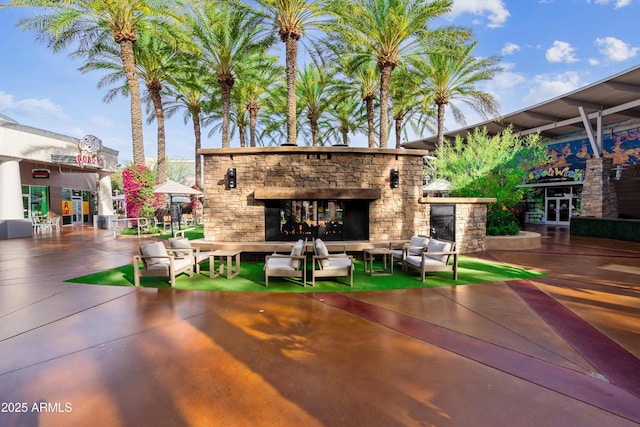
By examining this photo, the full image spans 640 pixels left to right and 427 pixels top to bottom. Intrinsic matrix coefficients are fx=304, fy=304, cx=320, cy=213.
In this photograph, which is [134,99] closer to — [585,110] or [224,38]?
[224,38]

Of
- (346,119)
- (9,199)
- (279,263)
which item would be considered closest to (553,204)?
(346,119)

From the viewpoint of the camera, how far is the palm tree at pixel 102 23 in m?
12.8

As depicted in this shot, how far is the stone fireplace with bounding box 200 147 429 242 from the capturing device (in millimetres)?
9453

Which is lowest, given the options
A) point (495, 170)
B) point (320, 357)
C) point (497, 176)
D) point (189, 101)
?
point (320, 357)

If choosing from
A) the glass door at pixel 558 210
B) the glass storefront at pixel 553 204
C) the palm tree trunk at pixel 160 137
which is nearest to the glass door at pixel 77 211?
the palm tree trunk at pixel 160 137

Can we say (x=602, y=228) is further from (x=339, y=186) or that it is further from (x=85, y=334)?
(x=85, y=334)

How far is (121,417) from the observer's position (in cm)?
253

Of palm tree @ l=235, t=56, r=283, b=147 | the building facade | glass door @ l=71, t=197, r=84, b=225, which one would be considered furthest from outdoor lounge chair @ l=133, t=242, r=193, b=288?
glass door @ l=71, t=197, r=84, b=225

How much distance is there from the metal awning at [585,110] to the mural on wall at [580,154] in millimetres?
987

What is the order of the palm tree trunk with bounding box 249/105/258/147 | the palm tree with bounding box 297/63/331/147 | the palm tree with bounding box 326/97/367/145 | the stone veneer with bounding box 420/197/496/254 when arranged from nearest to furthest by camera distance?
1. the stone veneer with bounding box 420/197/496/254
2. the palm tree with bounding box 297/63/331/147
3. the palm tree trunk with bounding box 249/105/258/147
4. the palm tree with bounding box 326/97/367/145

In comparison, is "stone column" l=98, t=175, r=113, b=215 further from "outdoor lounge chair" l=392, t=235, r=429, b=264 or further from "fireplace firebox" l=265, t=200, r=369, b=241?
"outdoor lounge chair" l=392, t=235, r=429, b=264

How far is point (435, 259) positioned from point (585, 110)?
19649 millimetres

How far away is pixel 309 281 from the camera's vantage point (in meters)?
6.93

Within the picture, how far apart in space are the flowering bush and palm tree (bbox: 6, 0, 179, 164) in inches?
27.8
